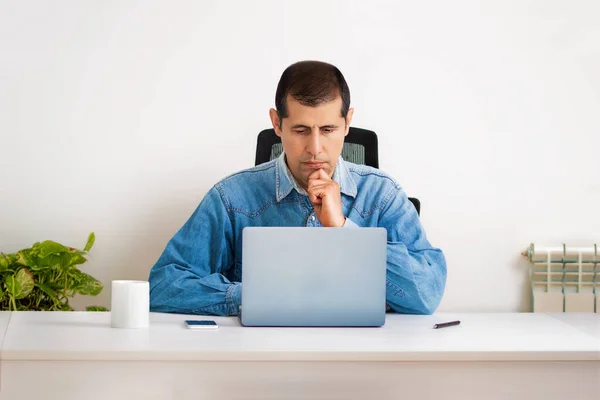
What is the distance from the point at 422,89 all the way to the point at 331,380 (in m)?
2.04

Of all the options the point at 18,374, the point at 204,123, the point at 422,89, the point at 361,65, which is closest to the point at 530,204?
the point at 422,89

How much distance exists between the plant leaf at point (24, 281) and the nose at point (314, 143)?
3.96ft

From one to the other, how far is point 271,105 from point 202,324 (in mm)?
1656

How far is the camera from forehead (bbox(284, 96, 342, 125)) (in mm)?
2057

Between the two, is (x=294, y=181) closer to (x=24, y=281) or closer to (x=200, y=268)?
(x=200, y=268)

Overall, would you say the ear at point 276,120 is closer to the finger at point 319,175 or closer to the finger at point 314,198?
the finger at point 319,175

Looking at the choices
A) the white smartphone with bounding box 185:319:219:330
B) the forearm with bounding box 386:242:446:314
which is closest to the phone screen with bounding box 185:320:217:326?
the white smartphone with bounding box 185:319:219:330

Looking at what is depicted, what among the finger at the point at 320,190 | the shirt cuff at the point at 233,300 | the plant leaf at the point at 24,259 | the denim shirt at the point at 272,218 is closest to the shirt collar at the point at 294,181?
the denim shirt at the point at 272,218

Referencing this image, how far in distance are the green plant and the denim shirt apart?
770mm

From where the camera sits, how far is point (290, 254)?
1.45 m

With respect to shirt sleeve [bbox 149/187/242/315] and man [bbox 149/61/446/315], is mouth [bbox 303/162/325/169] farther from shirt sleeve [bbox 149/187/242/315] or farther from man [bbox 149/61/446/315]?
shirt sleeve [bbox 149/187/242/315]

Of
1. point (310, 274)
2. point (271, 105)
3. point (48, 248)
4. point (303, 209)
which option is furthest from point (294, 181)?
point (48, 248)

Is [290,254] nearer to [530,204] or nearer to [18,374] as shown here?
[18,374]

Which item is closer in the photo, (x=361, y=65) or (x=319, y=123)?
(x=319, y=123)
